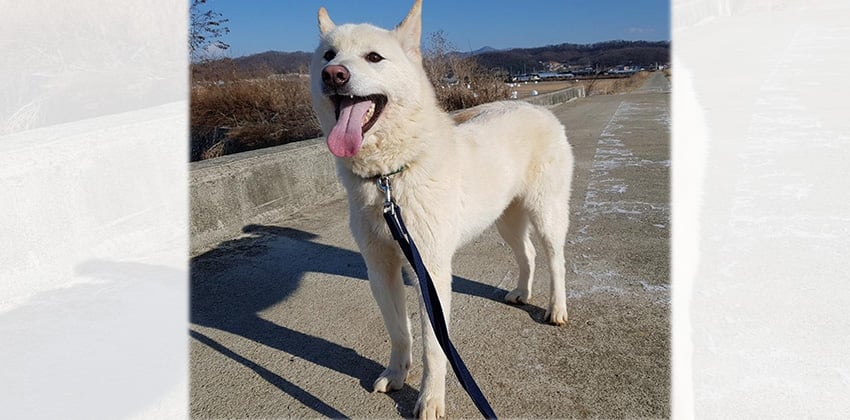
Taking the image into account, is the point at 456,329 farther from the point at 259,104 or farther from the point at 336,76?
the point at 259,104

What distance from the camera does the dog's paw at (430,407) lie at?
2.19 metres

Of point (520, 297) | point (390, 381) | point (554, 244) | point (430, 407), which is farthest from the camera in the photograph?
point (520, 297)

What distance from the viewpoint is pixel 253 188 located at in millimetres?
4914

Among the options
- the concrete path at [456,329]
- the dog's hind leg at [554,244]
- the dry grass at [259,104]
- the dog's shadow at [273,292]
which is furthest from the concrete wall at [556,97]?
the dog's hind leg at [554,244]

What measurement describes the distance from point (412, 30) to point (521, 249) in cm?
155

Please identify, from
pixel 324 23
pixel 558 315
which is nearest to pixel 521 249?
pixel 558 315

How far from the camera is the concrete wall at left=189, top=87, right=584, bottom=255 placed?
4.38 metres

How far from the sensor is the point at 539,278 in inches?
142

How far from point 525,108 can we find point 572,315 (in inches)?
52.9

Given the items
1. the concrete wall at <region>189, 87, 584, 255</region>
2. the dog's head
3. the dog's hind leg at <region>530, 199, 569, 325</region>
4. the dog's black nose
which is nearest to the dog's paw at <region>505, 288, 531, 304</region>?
the dog's hind leg at <region>530, 199, 569, 325</region>

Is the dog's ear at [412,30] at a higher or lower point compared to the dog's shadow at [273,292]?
higher

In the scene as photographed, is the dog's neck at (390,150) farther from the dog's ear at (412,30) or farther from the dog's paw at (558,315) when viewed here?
the dog's paw at (558,315)
